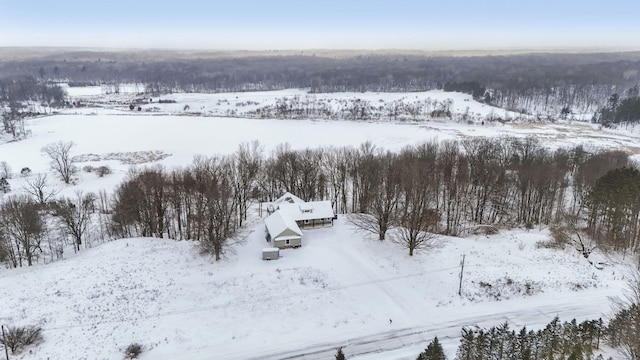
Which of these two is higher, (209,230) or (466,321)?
(209,230)

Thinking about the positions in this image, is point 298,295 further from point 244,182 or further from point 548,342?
point 244,182

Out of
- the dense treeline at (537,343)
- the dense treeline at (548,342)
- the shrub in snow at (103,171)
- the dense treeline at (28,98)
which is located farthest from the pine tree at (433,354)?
the dense treeline at (28,98)

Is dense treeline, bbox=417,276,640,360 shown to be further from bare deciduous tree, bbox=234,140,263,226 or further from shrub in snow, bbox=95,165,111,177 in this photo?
shrub in snow, bbox=95,165,111,177

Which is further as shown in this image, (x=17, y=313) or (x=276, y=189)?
(x=276, y=189)

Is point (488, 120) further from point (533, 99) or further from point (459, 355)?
point (459, 355)

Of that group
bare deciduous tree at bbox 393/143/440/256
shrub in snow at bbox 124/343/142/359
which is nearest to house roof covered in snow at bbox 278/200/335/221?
bare deciduous tree at bbox 393/143/440/256

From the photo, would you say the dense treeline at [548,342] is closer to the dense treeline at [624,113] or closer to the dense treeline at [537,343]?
Answer: the dense treeline at [537,343]

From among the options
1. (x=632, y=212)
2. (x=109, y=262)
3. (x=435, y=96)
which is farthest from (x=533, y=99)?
(x=109, y=262)
